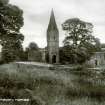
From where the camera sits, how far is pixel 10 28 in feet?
72.9

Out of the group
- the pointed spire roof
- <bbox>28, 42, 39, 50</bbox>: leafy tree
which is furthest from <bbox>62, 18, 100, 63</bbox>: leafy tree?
<bbox>28, 42, 39, 50</bbox>: leafy tree

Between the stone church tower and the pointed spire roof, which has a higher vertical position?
the pointed spire roof

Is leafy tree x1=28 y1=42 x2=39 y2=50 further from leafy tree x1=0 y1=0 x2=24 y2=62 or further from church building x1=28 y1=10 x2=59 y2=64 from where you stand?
leafy tree x1=0 y1=0 x2=24 y2=62

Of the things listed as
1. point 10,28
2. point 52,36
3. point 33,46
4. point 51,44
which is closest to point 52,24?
point 52,36

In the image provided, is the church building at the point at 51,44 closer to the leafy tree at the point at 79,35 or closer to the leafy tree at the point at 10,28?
the leafy tree at the point at 79,35

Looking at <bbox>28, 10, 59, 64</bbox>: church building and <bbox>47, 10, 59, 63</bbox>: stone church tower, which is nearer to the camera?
<bbox>28, 10, 59, 64</bbox>: church building

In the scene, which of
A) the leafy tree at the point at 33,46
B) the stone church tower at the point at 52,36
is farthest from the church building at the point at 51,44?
the leafy tree at the point at 33,46

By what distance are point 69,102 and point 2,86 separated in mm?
3071

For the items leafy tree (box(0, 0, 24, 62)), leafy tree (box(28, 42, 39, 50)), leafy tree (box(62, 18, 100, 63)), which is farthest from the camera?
leafy tree (box(28, 42, 39, 50))

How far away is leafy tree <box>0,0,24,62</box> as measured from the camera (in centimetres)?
2081

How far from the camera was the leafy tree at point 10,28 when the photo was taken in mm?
20812

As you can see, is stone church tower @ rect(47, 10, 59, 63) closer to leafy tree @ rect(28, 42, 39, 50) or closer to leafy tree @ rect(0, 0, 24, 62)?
leafy tree @ rect(28, 42, 39, 50)

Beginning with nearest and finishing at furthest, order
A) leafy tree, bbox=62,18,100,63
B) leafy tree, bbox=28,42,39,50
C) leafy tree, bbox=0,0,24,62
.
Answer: leafy tree, bbox=0,0,24,62 → leafy tree, bbox=62,18,100,63 → leafy tree, bbox=28,42,39,50

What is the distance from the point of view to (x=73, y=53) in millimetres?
32781
